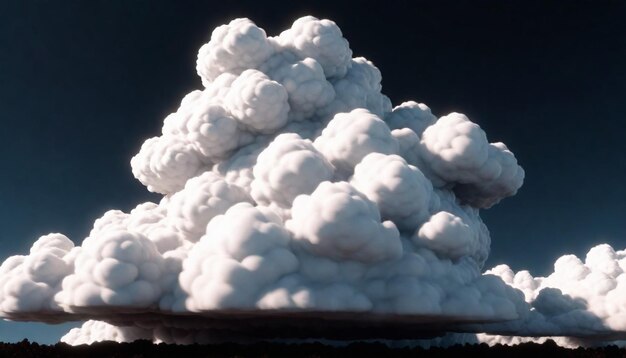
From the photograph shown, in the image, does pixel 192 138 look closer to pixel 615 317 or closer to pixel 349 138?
pixel 349 138

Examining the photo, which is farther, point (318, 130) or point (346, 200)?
point (318, 130)

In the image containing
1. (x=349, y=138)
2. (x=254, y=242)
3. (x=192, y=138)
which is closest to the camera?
(x=254, y=242)

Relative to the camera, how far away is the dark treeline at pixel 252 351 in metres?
16.8

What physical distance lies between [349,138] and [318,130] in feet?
13.9

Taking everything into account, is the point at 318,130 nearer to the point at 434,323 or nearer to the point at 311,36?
the point at 311,36

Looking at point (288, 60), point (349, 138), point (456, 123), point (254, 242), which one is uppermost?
point (288, 60)

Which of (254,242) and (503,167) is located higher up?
(503,167)

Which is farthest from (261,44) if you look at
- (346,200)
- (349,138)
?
(346,200)

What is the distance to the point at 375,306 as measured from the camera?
18.5 metres

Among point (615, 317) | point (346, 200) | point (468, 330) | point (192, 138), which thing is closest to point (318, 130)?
point (192, 138)

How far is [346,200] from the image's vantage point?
17766mm

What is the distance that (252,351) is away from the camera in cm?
1703

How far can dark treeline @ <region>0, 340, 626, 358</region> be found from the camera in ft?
55.1

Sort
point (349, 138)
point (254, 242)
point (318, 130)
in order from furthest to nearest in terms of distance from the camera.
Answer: point (318, 130) < point (349, 138) < point (254, 242)
